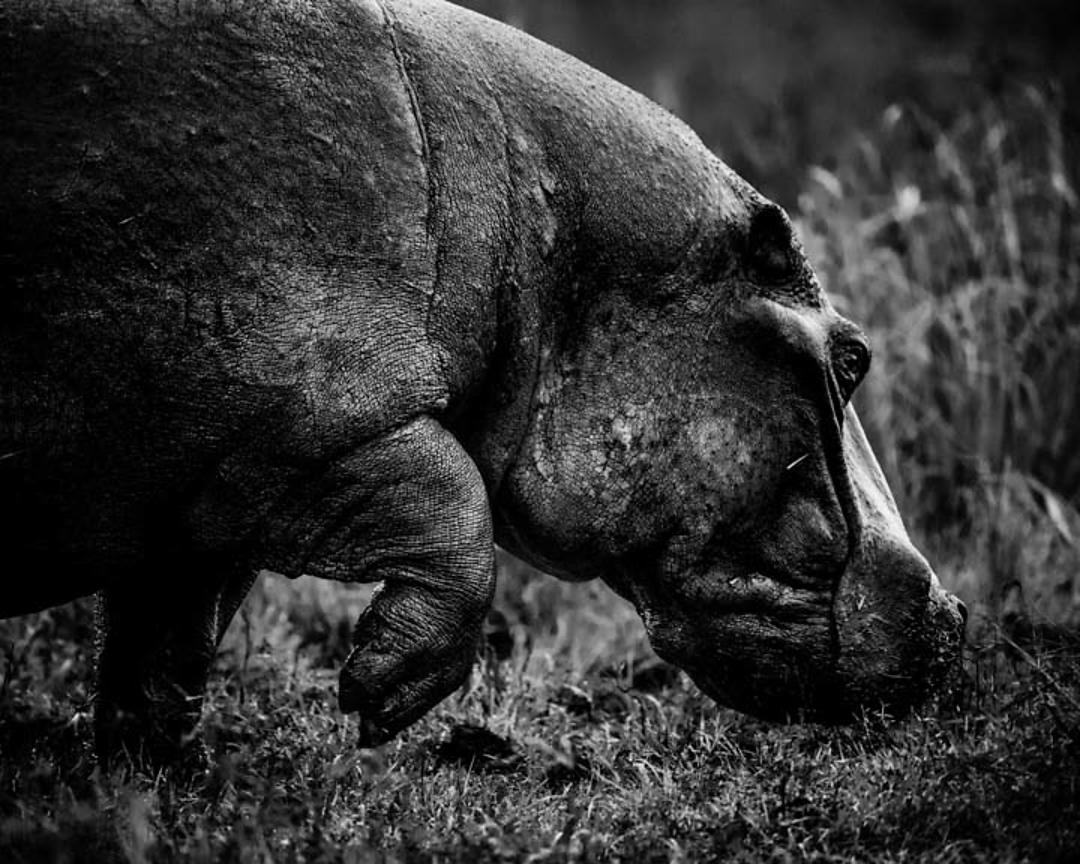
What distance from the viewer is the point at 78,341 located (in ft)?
8.72

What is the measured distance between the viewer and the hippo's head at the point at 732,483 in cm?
314

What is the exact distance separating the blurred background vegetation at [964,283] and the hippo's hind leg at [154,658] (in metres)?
2.09

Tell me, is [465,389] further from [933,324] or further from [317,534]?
[933,324]

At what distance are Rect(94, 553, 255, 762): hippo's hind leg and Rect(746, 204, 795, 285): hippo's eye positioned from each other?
1402mm

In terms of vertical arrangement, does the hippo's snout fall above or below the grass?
above

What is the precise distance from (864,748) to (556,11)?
451 inches

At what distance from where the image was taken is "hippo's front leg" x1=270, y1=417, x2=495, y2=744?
2.83 meters

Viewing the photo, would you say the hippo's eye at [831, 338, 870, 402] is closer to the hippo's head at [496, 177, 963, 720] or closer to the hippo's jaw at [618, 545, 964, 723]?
the hippo's head at [496, 177, 963, 720]

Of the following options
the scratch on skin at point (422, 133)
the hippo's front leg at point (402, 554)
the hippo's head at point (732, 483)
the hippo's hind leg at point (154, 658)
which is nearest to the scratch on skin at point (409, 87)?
the scratch on skin at point (422, 133)

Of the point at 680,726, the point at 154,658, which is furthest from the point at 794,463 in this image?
the point at 154,658

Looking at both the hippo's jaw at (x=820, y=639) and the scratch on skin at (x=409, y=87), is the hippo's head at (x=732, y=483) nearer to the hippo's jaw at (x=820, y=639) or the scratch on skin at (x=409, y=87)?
the hippo's jaw at (x=820, y=639)

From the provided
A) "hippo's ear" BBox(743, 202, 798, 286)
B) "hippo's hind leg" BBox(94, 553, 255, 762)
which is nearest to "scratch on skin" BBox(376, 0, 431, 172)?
"hippo's ear" BBox(743, 202, 798, 286)

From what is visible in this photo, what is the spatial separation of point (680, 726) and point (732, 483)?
2.73 ft

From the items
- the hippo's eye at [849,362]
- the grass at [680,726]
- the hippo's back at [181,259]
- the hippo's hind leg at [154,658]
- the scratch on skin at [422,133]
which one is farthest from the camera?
the hippo's hind leg at [154,658]
